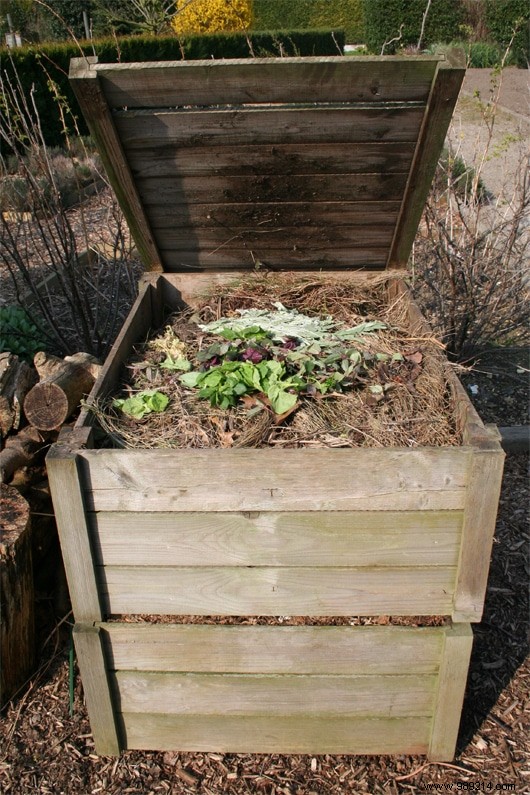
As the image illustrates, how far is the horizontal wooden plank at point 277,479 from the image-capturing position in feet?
5.78

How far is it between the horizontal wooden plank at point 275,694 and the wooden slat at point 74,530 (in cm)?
28

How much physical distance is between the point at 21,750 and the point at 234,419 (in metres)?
1.34

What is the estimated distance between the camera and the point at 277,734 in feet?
7.21

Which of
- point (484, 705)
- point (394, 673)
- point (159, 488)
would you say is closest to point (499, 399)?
point (484, 705)

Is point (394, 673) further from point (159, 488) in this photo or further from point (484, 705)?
point (159, 488)

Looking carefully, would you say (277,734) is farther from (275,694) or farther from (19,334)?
(19,334)

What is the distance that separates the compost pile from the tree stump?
0.54 meters

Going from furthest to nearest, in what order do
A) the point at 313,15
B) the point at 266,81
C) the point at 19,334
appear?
the point at 313,15
the point at 19,334
the point at 266,81

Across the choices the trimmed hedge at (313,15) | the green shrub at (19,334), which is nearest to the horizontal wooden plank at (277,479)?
the green shrub at (19,334)

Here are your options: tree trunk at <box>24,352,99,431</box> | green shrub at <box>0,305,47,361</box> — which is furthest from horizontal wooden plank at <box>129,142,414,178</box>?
green shrub at <box>0,305,47,361</box>

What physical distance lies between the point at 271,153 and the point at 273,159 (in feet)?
0.09

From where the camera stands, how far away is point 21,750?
2.33 metres

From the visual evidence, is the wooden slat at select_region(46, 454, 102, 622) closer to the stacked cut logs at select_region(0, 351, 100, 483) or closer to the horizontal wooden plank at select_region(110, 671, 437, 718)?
the horizontal wooden plank at select_region(110, 671, 437, 718)

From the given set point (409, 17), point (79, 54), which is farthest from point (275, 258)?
point (409, 17)
